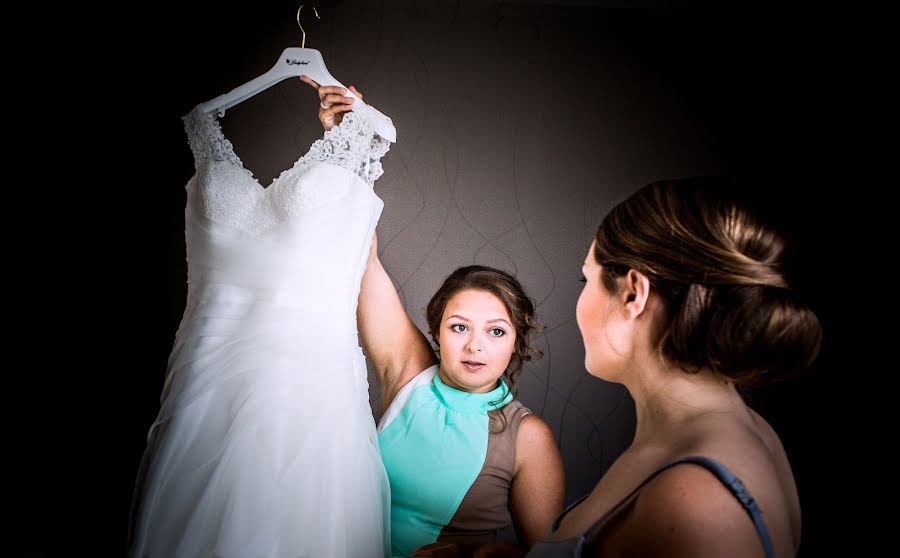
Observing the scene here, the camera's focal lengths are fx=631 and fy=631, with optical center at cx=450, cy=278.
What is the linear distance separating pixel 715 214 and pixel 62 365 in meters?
1.48

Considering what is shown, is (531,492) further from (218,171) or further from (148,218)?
(148,218)

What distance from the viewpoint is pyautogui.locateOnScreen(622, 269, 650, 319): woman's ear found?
80cm

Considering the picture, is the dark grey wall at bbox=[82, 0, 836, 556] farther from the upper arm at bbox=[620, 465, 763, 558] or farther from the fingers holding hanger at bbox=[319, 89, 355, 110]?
the upper arm at bbox=[620, 465, 763, 558]

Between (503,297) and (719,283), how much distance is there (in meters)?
0.65

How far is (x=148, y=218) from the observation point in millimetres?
1603

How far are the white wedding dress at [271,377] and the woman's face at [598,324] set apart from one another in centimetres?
48

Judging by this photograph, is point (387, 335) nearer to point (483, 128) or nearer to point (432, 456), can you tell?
point (432, 456)

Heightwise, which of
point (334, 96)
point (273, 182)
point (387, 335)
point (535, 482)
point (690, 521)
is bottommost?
point (535, 482)

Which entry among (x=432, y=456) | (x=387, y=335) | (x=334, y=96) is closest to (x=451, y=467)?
(x=432, y=456)

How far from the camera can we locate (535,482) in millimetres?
1275

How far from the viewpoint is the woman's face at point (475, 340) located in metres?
1.31

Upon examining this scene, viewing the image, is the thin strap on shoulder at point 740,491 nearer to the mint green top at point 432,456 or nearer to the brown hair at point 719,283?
the brown hair at point 719,283

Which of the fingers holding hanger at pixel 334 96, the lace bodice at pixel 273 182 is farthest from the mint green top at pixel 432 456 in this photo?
the fingers holding hanger at pixel 334 96

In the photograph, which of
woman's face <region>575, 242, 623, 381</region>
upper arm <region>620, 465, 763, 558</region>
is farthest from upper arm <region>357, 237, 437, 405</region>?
upper arm <region>620, 465, 763, 558</region>
